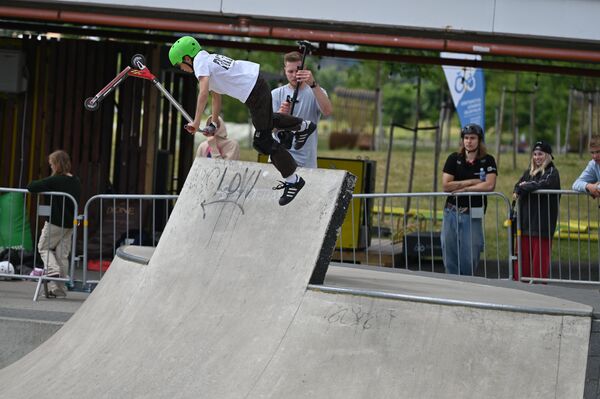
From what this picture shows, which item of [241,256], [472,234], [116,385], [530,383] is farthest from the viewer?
[472,234]

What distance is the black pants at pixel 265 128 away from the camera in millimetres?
8375

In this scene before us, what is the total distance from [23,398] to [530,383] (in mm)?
3677

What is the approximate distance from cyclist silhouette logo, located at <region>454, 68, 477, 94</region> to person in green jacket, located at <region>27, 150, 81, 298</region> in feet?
27.9

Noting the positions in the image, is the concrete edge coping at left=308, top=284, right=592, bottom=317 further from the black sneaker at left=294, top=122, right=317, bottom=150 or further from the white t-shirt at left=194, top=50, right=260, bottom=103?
the black sneaker at left=294, top=122, right=317, bottom=150

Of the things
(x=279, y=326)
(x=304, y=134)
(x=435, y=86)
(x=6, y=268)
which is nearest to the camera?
(x=279, y=326)

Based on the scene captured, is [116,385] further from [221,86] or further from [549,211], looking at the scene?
[549,211]

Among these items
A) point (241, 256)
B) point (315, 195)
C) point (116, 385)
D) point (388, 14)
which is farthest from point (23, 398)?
point (388, 14)

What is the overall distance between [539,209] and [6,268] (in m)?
6.18

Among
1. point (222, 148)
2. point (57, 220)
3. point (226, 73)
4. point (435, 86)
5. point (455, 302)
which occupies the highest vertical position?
point (435, 86)

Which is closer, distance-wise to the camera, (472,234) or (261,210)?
(261,210)

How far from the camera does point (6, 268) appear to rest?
1197 centimetres

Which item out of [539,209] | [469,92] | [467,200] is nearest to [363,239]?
[467,200]

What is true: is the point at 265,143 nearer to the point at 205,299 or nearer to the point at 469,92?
the point at 205,299

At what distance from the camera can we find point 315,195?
8.27m
